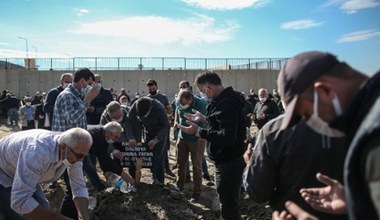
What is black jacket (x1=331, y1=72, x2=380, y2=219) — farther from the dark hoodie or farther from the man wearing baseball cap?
the dark hoodie

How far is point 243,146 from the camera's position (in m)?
4.05

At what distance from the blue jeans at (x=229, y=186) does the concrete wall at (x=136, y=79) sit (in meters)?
26.3

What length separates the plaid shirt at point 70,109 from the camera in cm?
513

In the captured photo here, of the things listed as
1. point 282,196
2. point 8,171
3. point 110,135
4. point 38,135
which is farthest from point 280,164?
point 110,135

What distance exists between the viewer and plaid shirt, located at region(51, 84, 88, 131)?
5.13m

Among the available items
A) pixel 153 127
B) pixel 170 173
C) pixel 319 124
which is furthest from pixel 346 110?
pixel 170 173

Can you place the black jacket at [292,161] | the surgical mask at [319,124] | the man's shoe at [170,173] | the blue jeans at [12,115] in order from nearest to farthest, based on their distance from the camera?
the surgical mask at [319,124] → the black jacket at [292,161] → the man's shoe at [170,173] → the blue jeans at [12,115]

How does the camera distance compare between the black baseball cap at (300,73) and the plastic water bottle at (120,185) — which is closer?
the black baseball cap at (300,73)

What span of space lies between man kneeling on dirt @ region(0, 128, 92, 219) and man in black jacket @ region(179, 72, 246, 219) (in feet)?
4.36

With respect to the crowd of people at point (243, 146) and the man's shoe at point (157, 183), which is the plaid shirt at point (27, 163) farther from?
the man's shoe at point (157, 183)

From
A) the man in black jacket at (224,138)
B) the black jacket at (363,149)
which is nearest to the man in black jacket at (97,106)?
the man in black jacket at (224,138)

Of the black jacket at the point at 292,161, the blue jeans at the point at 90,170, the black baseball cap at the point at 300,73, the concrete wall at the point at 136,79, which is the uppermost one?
the concrete wall at the point at 136,79

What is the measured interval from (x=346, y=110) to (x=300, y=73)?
224 mm

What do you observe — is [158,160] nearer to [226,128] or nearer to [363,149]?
[226,128]
